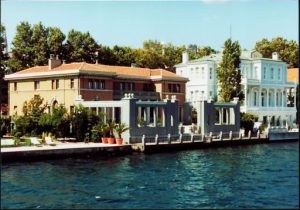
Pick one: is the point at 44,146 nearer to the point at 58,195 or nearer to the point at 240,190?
the point at 58,195

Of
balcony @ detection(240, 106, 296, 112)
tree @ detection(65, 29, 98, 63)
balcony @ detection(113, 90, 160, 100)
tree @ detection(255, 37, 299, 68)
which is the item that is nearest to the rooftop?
balcony @ detection(113, 90, 160, 100)

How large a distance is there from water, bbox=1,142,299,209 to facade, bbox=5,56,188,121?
61.5ft

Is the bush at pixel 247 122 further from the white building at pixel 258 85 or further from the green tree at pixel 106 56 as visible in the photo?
the green tree at pixel 106 56

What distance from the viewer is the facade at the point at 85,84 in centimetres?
5844

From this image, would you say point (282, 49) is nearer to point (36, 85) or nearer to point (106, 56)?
point (106, 56)

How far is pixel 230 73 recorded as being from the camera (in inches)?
2623

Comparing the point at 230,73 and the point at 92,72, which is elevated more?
the point at 230,73

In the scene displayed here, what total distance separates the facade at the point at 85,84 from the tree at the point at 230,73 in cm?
Answer: 556

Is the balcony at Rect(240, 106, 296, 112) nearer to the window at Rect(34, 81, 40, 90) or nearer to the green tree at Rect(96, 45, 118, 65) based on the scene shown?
the green tree at Rect(96, 45, 118, 65)

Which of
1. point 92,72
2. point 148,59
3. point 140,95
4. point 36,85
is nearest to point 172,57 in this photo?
point 148,59

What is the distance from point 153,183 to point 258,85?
158 ft

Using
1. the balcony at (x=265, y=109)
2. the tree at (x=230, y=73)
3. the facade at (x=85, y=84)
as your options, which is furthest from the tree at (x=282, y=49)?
the facade at (x=85, y=84)

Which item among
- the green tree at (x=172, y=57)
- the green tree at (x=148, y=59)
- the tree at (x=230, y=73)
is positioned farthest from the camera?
the green tree at (x=172, y=57)

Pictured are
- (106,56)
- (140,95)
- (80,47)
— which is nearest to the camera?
(140,95)
